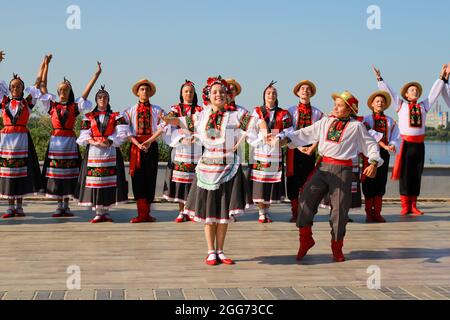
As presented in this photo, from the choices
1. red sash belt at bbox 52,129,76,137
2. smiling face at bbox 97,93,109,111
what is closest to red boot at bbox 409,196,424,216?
smiling face at bbox 97,93,109,111

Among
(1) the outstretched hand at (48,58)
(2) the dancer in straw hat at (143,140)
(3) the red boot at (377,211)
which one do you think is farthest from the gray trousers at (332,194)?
(1) the outstretched hand at (48,58)

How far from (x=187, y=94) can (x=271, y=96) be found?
1.06m

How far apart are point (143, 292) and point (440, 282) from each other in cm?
231

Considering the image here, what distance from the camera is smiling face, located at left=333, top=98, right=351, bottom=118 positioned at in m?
6.19

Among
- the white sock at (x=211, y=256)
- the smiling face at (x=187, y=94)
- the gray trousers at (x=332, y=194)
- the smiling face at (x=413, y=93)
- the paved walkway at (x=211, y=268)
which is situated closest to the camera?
the paved walkway at (x=211, y=268)

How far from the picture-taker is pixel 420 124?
30.6 feet

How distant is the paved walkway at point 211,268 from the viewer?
4.91 m

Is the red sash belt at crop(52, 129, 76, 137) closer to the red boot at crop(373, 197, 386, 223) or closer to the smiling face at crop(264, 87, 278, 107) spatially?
the smiling face at crop(264, 87, 278, 107)

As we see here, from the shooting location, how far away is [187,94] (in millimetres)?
8508

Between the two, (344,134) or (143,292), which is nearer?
(143,292)

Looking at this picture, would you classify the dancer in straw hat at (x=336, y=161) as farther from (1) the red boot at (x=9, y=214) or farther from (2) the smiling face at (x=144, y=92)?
(1) the red boot at (x=9, y=214)

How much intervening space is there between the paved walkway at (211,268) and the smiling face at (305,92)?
1.62 m
